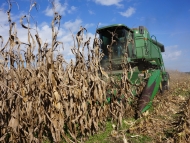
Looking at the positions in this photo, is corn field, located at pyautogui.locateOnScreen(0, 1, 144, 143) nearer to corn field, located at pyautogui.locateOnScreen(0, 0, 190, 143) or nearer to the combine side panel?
corn field, located at pyautogui.locateOnScreen(0, 0, 190, 143)

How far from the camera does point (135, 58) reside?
310 inches

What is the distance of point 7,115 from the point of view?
328 centimetres

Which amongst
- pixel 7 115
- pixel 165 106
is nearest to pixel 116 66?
pixel 165 106

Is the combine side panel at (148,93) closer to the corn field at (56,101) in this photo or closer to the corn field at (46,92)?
the corn field at (56,101)

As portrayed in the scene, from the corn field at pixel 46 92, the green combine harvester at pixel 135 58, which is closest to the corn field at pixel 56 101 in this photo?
the corn field at pixel 46 92

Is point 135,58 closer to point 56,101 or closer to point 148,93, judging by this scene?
point 148,93

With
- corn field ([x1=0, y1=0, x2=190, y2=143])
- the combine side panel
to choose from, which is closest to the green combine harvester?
the combine side panel

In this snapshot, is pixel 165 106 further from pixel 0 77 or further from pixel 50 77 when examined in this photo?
pixel 0 77

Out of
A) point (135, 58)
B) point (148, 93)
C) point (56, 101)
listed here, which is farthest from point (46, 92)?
point (135, 58)

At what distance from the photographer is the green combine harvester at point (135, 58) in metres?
4.99

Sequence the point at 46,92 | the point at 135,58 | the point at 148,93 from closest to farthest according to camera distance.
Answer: the point at 46,92 < the point at 148,93 < the point at 135,58

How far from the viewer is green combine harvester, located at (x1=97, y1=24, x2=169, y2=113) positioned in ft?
16.4

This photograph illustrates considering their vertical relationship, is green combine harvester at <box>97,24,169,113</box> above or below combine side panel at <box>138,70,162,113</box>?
above

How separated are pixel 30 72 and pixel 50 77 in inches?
13.2
